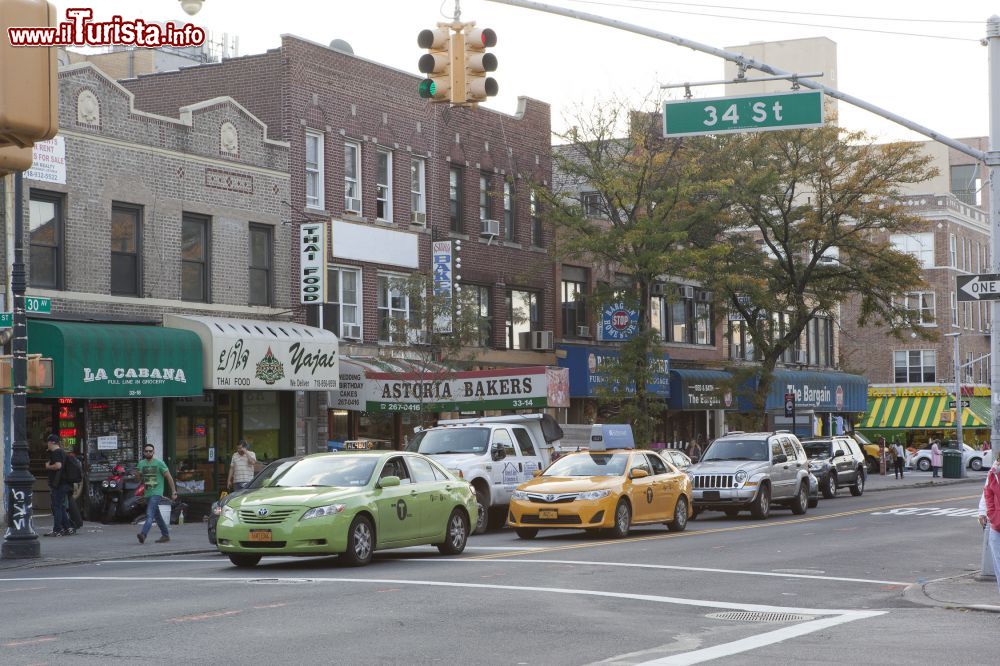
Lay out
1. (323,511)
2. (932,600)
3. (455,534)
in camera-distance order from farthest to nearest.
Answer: (455,534) → (323,511) → (932,600)

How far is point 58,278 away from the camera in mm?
27734

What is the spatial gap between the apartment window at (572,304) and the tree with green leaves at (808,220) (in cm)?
462

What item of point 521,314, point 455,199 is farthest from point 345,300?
point 521,314

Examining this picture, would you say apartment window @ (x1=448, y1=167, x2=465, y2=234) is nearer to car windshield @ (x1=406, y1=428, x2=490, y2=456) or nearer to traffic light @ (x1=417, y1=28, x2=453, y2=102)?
car windshield @ (x1=406, y1=428, x2=490, y2=456)

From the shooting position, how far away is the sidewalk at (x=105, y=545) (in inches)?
801

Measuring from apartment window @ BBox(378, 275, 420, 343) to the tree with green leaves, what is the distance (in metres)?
9.57

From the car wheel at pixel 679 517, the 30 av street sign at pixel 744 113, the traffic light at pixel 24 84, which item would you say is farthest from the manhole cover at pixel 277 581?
the traffic light at pixel 24 84

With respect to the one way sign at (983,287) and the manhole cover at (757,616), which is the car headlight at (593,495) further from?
the manhole cover at (757,616)

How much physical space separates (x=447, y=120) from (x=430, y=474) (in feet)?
71.9

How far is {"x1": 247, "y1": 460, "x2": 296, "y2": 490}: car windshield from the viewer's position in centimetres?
1830

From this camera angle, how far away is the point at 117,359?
27094 millimetres

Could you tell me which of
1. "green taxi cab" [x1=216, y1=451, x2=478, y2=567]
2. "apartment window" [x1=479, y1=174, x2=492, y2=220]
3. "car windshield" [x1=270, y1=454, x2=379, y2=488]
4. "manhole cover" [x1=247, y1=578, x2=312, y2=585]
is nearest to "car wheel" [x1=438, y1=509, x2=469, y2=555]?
"green taxi cab" [x1=216, y1=451, x2=478, y2=567]

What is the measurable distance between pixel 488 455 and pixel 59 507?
7.64 metres

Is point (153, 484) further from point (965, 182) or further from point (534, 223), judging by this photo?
point (965, 182)
